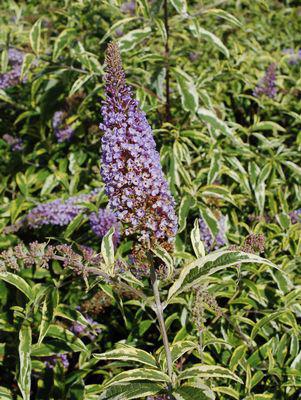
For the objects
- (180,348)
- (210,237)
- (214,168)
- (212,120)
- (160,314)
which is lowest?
(180,348)

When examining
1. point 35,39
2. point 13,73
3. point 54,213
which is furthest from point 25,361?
point 13,73

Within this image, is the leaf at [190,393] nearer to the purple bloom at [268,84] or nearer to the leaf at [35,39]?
the leaf at [35,39]

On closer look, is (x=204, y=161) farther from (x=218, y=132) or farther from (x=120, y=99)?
(x=120, y=99)

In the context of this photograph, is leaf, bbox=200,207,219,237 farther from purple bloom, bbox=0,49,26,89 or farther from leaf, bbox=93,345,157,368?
purple bloom, bbox=0,49,26,89

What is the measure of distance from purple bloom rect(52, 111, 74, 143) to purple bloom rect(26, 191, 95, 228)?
830 millimetres

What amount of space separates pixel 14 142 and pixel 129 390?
113 inches

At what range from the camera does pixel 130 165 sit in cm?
188

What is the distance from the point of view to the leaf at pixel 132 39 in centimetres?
343

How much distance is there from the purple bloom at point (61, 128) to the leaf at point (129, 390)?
8.01ft

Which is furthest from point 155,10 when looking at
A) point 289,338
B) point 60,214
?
point 289,338

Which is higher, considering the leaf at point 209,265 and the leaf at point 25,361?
the leaf at point 209,265

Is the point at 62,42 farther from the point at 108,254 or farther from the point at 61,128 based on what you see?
the point at 108,254

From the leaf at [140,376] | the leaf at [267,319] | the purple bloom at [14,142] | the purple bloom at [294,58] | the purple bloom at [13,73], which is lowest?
the leaf at [267,319]

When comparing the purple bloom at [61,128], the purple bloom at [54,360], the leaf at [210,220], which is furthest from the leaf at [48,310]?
the purple bloom at [61,128]
